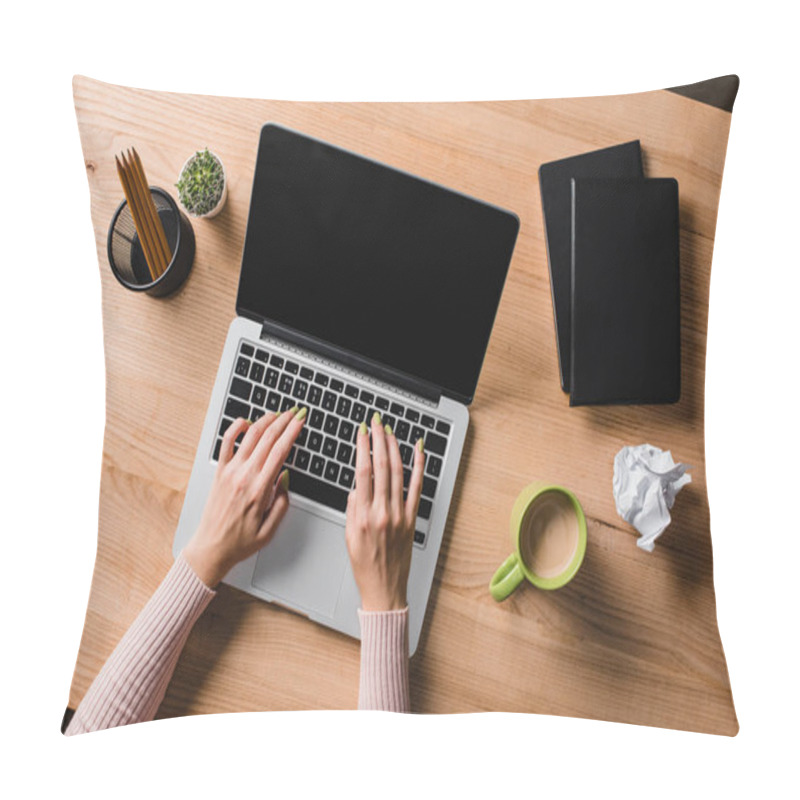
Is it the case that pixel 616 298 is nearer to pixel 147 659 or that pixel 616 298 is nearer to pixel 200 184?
pixel 200 184

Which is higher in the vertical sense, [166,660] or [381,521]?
[381,521]

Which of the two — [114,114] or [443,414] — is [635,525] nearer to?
[443,414]

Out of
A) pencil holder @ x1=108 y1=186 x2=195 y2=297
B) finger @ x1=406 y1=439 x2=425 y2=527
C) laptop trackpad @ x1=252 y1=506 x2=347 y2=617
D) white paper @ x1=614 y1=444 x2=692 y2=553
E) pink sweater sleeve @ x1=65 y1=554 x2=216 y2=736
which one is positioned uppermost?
pencil holder @ x1=108 y1=186 x2=195 y2=297

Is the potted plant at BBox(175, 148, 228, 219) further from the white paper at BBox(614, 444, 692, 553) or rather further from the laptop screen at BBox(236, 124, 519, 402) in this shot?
the white paper at BBox(614, 444, 692, 553)

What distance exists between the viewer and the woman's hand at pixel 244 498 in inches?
29.3

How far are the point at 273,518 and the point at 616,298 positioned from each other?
18.5 inches

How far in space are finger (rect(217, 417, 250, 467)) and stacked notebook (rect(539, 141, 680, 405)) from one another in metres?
0.39

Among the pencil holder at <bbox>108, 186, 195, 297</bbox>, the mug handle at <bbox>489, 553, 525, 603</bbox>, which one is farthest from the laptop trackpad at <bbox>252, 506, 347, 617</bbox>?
the pencil holder at <bbox>108, 186, 195, 297</bbox>

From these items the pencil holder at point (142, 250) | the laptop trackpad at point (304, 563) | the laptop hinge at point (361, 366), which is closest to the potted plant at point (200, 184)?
the pencil holder at point (142, 250)

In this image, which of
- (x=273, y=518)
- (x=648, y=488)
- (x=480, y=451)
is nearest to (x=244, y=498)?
(x=273, y=518)

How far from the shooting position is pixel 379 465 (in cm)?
75

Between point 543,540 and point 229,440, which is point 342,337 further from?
point 543,540

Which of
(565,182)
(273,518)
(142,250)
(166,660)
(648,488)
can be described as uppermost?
(565,182)

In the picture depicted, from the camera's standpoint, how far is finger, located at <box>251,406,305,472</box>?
2.48ft
